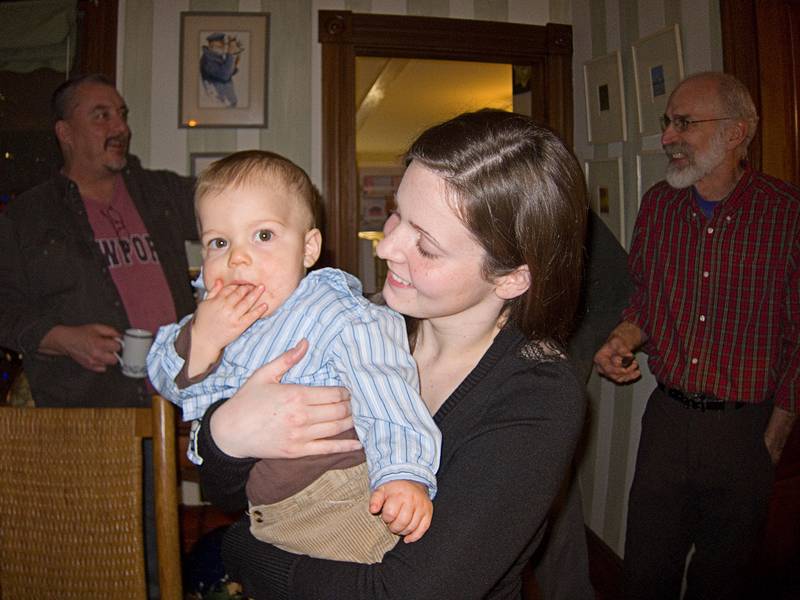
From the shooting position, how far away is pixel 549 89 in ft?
11.1

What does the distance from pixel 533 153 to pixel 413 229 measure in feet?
0.74

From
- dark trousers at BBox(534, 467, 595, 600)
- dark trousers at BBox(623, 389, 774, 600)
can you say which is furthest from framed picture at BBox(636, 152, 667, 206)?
dark trousers at BBox(534, 467, 595, 600)

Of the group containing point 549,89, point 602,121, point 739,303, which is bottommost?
point 739,303

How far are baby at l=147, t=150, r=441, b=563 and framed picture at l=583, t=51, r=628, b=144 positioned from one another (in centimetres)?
223

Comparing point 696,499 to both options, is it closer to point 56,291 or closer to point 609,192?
point 609,192


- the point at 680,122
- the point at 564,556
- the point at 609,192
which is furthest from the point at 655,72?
the point at 564,556

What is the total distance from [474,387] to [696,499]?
1.71m

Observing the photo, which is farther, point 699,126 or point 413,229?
point 699,126

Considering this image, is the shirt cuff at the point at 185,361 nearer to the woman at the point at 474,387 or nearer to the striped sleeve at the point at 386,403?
the woman at the point at 474,387

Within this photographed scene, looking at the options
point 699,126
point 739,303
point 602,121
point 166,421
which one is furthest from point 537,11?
point 166,421

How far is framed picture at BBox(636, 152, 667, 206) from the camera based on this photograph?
8.64 ft

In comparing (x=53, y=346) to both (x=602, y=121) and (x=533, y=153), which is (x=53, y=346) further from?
(x=602, y=121)

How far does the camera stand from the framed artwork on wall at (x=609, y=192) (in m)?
2.94

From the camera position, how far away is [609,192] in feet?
9.95
